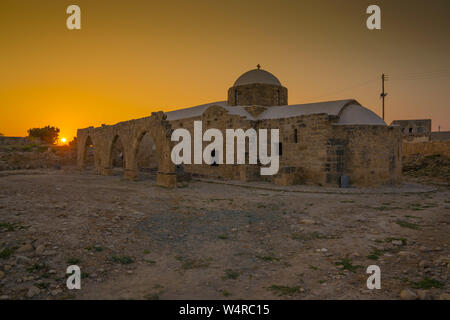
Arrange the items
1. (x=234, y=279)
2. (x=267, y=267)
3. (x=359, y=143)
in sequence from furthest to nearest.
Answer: (x=359, y=143)
(x=267, y=267)
(x=234, y=279)

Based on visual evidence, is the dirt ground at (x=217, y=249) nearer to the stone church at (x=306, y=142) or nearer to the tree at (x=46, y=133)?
the stone church at (x=306, y=142)

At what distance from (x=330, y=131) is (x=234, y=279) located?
11.2 m

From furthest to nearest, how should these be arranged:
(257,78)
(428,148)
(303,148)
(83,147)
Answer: (83,147), (428,148), (257,78), (303,148)

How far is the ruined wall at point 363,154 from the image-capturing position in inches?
525

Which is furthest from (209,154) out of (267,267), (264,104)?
(267,267)

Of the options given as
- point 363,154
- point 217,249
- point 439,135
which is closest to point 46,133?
point 363,154

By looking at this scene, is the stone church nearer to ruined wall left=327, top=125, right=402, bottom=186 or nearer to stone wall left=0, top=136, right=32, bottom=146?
ruined wall left=327, top=125, right=402, bottom=186

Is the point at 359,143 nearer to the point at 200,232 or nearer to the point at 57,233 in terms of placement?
the point at 200,232

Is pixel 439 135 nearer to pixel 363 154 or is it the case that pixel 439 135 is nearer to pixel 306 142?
pixel 363 154

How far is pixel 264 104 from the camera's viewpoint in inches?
745

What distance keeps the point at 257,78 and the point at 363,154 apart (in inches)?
356

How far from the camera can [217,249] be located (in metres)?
5.12

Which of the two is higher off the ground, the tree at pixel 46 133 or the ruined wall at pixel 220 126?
the tree at pixel 46 133

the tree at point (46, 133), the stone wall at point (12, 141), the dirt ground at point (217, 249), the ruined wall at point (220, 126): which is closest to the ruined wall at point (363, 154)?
the dirt ground at point (217, 249)
